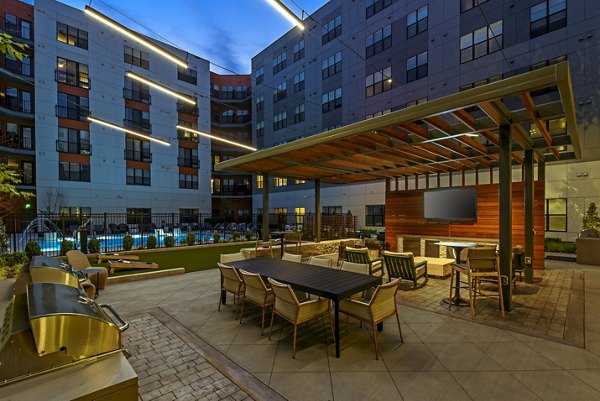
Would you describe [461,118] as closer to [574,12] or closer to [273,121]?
[574,12]

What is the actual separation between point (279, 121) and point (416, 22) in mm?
13919

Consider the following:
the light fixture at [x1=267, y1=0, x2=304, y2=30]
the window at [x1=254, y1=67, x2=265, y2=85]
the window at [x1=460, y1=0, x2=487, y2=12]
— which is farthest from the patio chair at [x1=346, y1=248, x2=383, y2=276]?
the window at [x1=254, y1=67, x2=265, y2=85]

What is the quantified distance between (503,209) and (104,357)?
6.03 meters

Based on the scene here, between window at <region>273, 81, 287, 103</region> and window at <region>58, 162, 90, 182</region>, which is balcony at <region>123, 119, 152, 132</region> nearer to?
window at <region>58, 162, 90, 182</region>

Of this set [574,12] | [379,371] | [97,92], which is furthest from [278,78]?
[379,371]

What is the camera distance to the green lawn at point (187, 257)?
8955 millimetres

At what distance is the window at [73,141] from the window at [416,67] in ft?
76.8

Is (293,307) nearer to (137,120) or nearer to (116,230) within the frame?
(116,230)

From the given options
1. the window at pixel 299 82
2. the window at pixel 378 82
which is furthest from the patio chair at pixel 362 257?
the window at pixel 299 82

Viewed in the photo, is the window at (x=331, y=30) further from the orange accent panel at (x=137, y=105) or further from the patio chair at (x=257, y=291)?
the patio chair at (x=257, y=291)

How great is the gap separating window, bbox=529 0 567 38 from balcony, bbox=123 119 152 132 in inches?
1049

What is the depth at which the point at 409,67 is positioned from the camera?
17.5 m

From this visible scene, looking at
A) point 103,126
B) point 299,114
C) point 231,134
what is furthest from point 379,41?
point 103,126

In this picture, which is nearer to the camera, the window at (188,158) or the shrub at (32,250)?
the shrub at (32,250)
